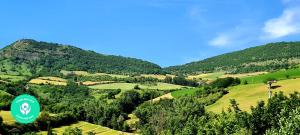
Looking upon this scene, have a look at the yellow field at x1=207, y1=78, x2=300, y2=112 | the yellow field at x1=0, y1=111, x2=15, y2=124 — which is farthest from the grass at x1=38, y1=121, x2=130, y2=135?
the yellow field at x1=207, y1=78, x2=300, y2=112

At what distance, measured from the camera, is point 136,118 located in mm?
196625

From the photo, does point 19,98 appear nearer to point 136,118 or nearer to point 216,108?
point 216,108

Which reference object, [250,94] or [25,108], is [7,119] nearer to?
[250,94]

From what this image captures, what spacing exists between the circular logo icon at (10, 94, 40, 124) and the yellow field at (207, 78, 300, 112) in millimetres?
141813

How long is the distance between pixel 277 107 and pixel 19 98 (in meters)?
60.8

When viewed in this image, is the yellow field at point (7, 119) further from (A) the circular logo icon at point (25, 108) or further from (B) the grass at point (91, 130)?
(A) the circular logo icon at point (25, 108)

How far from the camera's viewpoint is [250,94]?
16625 cm

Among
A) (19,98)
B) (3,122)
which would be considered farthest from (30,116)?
(3,122)

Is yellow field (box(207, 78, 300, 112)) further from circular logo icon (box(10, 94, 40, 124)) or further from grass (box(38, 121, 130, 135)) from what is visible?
circular logo icon (box(10, 94, 40, 124))

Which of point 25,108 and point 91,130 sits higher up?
point 25,108

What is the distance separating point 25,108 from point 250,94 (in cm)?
16220

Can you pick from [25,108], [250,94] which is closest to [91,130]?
[250,94]

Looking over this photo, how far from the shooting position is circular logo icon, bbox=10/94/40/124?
8.72m

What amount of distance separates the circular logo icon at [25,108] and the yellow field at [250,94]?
142 meters
